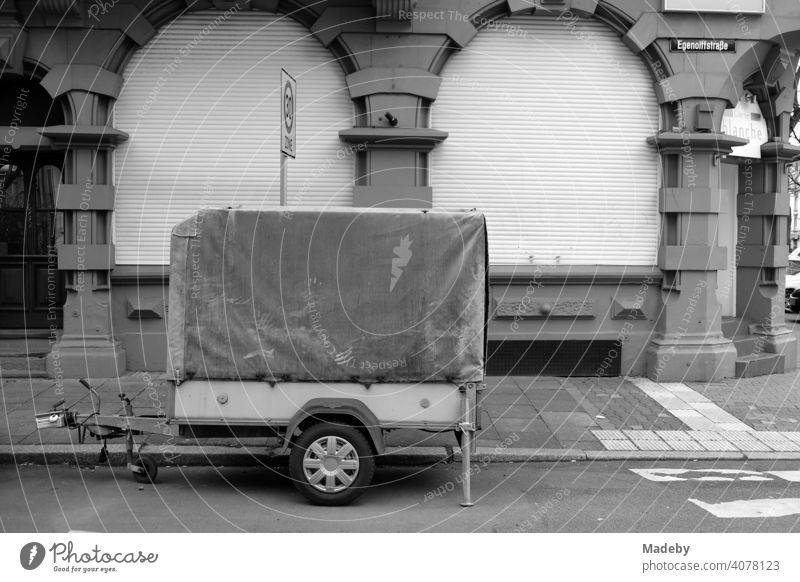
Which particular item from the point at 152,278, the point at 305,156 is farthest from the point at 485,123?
the point at 152,278

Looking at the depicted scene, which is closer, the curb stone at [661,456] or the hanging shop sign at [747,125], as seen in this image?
the curb stone at [661,456]

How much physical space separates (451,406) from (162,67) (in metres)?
7.67

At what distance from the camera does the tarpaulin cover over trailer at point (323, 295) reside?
7496mm

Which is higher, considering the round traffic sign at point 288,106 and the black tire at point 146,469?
the round traffic sign at point 288,106

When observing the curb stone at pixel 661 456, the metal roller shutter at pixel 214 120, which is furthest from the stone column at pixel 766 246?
the metal roller shutter at pixel 214 120

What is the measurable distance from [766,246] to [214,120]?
29.5ft

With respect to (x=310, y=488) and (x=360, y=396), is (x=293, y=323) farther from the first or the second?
(x=310, y=488)

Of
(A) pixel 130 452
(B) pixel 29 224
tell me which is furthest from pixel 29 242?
(A) pixel 130 452

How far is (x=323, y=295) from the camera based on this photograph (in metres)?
7.50

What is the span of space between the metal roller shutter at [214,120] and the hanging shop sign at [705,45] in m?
4.94

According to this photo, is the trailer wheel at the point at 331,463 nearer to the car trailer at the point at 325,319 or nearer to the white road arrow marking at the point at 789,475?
the car trailer at the point at 325,319

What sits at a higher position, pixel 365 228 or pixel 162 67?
pixel 162 67

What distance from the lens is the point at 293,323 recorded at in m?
7.55

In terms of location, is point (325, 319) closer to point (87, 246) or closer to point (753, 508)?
point (753, 508)
